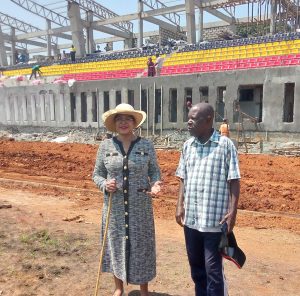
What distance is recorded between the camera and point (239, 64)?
18016mm

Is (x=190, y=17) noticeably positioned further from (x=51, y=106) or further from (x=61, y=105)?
(x=51, y=106)

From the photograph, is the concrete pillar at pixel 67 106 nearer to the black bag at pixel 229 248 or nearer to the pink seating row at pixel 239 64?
the pink seating row at pixel 239 64

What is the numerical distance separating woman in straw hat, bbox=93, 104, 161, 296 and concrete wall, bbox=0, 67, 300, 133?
12334mm

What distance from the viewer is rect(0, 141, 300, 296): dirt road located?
411cm

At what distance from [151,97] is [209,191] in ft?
53.0

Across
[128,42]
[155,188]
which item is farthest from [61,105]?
[155,188]

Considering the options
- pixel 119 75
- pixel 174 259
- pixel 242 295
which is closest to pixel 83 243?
pixel 174 259

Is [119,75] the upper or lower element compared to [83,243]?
upper

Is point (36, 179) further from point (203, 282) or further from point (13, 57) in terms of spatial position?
point (13, 57)

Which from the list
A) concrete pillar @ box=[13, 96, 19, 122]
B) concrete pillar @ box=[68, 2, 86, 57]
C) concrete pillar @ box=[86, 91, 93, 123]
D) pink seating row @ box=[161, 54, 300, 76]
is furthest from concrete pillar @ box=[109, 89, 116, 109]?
concrete pillar @ box=[68, 2, 86, 57]

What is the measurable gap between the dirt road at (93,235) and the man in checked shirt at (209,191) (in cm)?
102

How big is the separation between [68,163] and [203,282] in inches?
412

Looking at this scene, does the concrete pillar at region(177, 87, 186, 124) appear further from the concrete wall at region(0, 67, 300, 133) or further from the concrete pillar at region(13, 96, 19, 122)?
the concrete pillar at region(13, 96, 19, 122)

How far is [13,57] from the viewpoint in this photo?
141ft
